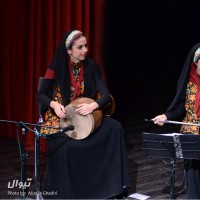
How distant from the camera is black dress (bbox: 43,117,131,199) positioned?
17.3 feet

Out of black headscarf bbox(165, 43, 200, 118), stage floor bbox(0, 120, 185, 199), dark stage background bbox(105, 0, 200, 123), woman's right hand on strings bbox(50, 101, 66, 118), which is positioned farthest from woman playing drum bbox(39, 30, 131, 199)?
dark stage background bbox(105, 0, 200, 123)

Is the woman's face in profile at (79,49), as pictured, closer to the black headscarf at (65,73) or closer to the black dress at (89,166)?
the black headscarf at (65,73)

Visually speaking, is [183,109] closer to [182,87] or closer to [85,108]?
[182,87]

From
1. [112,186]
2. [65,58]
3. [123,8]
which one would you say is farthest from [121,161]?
[123,8]

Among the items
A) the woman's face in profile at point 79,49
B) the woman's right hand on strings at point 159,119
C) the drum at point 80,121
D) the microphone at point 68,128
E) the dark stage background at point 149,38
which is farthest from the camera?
the dark stage background at point 149,38

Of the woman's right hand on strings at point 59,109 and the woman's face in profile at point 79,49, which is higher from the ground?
the woman's face in profile at point 79,49

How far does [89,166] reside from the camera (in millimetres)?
5379

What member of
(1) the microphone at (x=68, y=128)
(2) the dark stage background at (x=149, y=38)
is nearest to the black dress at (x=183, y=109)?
(1) the microphone at (x=68, y=128)

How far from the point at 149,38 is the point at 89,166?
24.2ft

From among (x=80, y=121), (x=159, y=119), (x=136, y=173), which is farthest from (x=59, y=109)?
(x=136, y=173)

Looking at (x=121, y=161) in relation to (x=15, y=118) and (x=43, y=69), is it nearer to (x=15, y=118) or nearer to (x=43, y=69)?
(x=43, y=69)

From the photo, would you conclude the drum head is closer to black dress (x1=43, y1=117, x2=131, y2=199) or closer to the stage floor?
black dress (x1=43, y1=117, x2=131, y2=199)

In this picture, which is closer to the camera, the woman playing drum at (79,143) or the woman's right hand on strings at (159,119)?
the woman's right hand on strings at (159,119)

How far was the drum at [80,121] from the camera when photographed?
5285 millimetres
